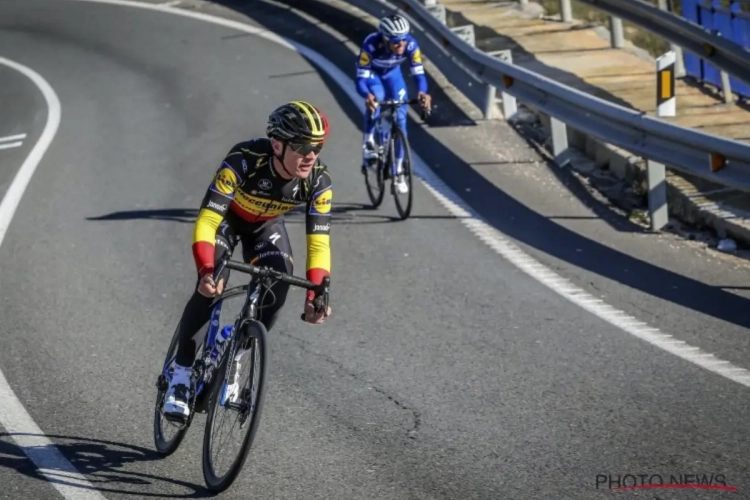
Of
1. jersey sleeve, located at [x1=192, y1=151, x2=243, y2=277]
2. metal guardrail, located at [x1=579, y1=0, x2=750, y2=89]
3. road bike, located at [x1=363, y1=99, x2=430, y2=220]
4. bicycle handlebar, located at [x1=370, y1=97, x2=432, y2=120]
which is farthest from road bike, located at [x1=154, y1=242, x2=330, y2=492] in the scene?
metal guardrail, located at [x1=579, y1=0, x2=750, y2=89]

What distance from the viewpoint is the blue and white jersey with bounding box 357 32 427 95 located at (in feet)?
43.6

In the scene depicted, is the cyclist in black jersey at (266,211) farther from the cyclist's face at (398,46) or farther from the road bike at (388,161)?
the cyclist's face at (398,46)

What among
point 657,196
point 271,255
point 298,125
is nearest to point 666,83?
point 657,196

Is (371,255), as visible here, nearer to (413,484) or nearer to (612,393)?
(612,393)

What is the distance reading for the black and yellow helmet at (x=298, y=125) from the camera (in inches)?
251

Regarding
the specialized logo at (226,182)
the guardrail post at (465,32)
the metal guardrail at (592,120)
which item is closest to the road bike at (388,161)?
the metal guardrail at (592,120)

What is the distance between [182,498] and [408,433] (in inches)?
57.8

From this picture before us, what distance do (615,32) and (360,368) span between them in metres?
10.7

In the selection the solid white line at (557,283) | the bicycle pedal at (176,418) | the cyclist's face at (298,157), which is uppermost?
the cyclist's face at (298,157)

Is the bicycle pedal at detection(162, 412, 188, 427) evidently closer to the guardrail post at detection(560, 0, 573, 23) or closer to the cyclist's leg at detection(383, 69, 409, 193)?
the cyclist's leg at detection(383, 69, 409, 193)

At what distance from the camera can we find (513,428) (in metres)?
7.12

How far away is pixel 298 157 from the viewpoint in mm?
6512

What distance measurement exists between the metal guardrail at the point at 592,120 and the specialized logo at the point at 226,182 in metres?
5.04

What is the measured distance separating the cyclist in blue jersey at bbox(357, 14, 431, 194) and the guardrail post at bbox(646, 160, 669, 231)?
106 inches
